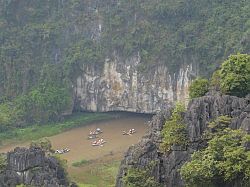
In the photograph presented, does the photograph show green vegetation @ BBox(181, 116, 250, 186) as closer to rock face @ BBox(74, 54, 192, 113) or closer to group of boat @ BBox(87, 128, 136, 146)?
group of boat @ BBox(87, 128, 136, 146)

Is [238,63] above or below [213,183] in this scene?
above

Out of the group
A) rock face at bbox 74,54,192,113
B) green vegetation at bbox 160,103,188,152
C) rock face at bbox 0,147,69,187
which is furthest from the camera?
rock face at bbox 74,54,192,113

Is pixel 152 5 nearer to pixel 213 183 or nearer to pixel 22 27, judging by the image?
pixel 22 27

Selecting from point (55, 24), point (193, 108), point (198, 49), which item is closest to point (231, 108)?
point (193, 108)

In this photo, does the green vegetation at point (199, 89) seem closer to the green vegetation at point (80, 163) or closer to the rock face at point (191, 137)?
the rock face at point (191, 137)

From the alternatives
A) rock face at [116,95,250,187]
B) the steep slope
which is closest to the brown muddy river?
the steep slope

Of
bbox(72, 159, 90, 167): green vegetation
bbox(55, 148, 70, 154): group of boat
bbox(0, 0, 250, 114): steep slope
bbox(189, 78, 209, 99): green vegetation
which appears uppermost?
bbox(0, 0, 250, 114): steep slope

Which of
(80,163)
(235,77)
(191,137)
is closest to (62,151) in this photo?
(80,163)
